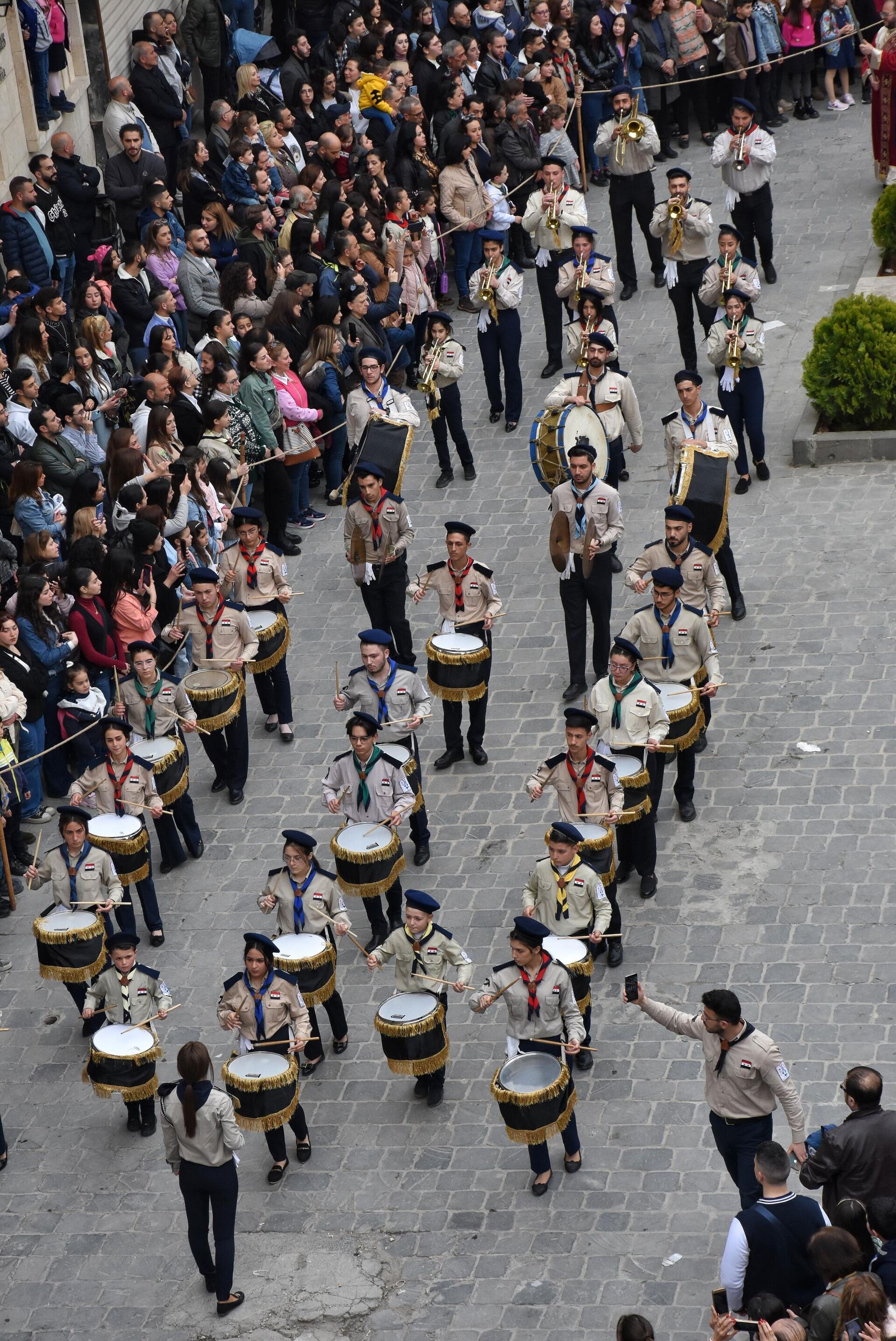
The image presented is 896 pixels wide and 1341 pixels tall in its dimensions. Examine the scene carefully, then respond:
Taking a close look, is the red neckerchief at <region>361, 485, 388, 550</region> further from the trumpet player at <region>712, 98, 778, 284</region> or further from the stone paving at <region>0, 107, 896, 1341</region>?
the trumpet player at <region>712, 98, 778, 284</region>

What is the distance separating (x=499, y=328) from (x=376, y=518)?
3987 millimetres

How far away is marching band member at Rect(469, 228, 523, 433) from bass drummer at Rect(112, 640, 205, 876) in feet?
18.7

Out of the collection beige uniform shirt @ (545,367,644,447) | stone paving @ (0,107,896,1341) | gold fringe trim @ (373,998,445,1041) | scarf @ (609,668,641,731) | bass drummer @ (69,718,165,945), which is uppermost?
beige uniform shirt @ (545,367,644,447)

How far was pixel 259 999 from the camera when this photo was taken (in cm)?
1136

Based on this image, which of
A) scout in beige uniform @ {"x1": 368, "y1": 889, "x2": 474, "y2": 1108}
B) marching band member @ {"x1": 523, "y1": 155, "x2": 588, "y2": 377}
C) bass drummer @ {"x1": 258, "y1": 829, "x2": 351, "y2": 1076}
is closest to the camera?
scout in beige uniform @ {"x1": 368, "y1": 889, "x2": 474, "y2": 1108}

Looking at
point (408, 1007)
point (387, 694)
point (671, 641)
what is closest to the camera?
point (408, 1007)

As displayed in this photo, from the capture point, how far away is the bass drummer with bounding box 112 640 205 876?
546 inches

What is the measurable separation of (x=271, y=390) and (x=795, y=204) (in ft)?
26.3

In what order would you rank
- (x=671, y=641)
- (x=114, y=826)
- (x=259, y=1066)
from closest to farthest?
1. (x=259, y=1066)
2. (x=114, y=826)
3. (x=671, y=641)

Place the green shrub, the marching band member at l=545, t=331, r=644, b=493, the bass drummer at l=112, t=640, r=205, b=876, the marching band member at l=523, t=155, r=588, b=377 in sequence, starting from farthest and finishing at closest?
1. the marching band member at l=523, t=155, r=588, b=377
2. the green shrub
3. the marching band member at l=545, t=331, r=644, b=493
4. the bass drummer at l=112, t=640, r=205, b=876

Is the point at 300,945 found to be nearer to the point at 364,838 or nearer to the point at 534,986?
the point at 364,838

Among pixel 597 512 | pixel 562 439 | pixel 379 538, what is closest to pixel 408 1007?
pixel 597 512

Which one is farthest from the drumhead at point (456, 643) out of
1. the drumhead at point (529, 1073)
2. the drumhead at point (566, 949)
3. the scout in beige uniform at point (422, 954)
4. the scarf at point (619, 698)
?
the drumhead at point (529, 1073)

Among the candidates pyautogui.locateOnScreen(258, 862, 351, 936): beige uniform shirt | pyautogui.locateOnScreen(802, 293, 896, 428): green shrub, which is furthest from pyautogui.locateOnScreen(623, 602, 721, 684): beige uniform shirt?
pyautogui.locateOnScreen(802, 293, 896, 428): green shrub
